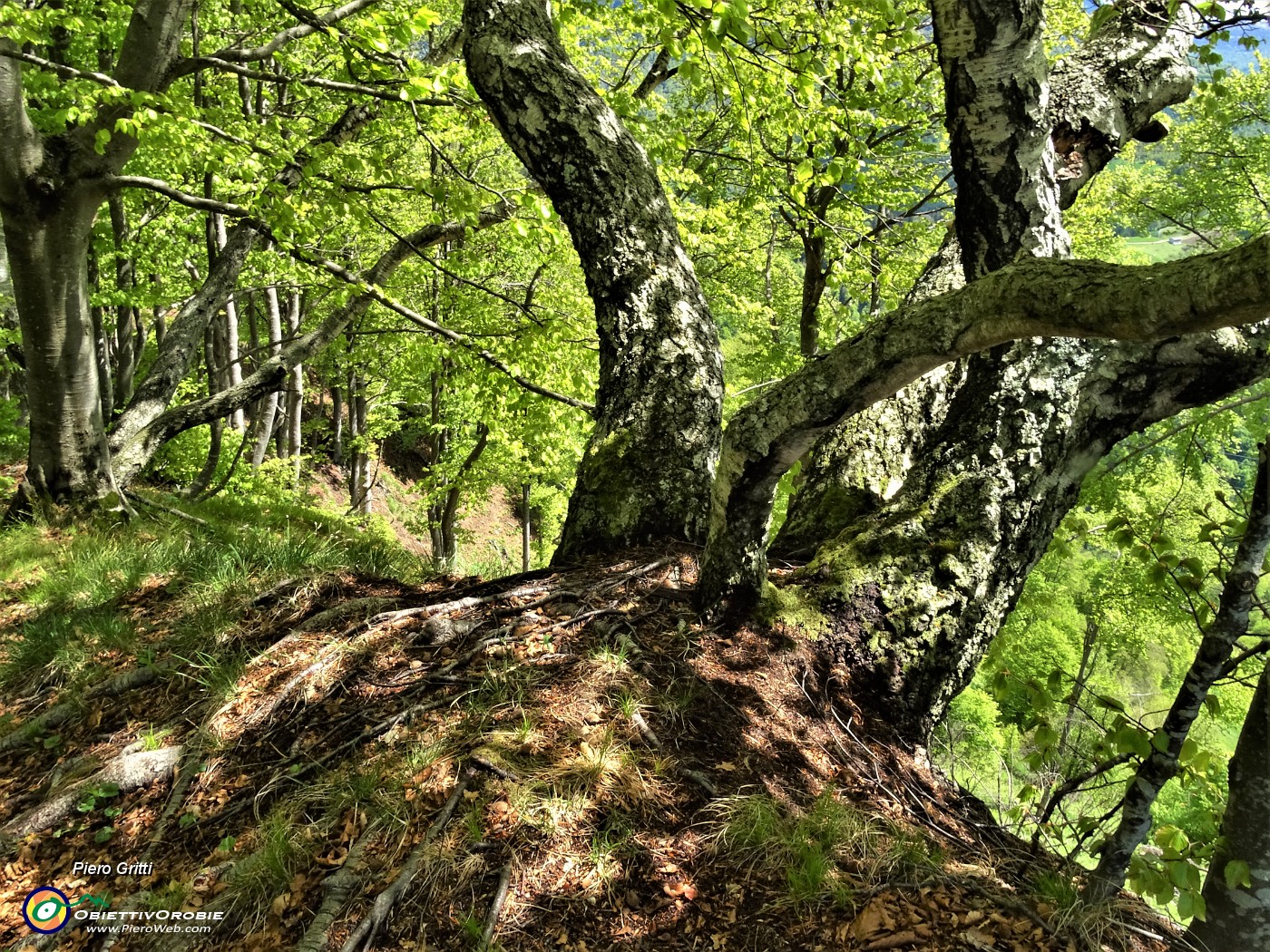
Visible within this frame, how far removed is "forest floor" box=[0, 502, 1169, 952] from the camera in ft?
6.50

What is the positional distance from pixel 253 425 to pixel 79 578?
1095cm

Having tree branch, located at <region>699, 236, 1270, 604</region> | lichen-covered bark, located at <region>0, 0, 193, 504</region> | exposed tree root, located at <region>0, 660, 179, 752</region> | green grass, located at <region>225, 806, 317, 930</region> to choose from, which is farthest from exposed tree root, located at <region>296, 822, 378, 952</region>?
lichen-covered bark, located at <region>0, 0, 193, 504</region>

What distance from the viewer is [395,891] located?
6.42ft

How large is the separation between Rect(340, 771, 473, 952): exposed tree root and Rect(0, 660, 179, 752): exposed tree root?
172cm

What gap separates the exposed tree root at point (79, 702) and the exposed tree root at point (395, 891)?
1.72m

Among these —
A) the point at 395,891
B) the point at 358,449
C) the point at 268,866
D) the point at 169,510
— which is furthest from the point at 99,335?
the point at 395,891

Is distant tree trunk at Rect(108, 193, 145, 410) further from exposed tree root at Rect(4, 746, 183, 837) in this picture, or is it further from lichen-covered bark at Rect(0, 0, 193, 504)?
exposed tree root at Rect(4, 746, 183, 837)

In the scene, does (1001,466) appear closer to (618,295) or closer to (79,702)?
(618,295)

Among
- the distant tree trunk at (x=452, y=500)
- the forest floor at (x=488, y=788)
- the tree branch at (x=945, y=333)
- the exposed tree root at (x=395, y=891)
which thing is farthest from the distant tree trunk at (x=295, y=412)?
the exposed tree root at (x=395, y=891)

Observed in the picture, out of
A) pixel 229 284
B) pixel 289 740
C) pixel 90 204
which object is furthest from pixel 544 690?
pixel 229 284

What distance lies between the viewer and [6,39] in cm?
463

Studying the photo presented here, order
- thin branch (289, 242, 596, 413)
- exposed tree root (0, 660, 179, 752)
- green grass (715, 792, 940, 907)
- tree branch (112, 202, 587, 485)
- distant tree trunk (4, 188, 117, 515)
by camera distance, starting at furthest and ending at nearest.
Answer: tree branch (112, 202, 587, 485), thin branch (289, 242, 596, 413), distant tree trunk (4, 188, 117, 515), exposed tree root (0, 660, 179, 752), green grass (715, 792, 940, 907)

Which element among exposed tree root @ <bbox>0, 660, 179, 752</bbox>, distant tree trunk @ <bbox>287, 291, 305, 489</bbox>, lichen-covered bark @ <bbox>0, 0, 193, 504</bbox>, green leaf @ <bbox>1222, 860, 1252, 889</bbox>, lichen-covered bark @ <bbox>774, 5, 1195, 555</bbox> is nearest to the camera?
green leaf @ <bbox>1222, 860, 1252, 889</bbox>

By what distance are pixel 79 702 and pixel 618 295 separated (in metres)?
3.39
